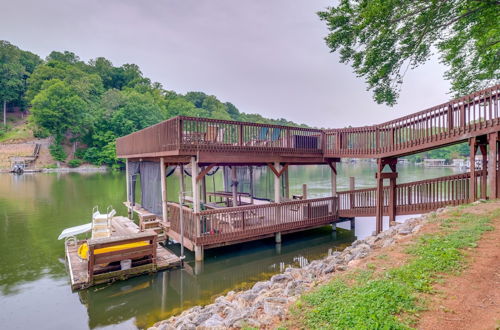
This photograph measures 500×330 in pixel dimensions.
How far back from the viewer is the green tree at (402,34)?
346 inches

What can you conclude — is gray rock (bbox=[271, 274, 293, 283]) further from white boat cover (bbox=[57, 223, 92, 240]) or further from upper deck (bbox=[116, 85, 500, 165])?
white boat cover (bbox=[57, 223, 92, 240])

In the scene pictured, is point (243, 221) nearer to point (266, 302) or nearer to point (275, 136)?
point (275, 136)

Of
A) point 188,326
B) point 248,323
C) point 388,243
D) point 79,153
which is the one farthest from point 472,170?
point 79,153

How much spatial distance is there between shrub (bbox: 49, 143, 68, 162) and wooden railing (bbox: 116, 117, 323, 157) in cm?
4609

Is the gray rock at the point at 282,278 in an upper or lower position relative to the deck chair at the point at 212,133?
lower

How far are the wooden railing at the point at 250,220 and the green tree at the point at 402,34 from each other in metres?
5.81

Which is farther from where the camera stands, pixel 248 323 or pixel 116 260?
pixel 116 260

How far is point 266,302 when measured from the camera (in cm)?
387

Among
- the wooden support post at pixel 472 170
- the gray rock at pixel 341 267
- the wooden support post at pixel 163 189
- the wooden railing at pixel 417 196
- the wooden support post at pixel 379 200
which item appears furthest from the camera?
the wooden support post at pixel 163 189

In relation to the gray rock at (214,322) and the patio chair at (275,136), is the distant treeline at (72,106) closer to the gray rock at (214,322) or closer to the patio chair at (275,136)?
the patio chair at (275,136)

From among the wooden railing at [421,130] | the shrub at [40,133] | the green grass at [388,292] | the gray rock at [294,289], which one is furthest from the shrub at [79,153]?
the green grass at [388,292]

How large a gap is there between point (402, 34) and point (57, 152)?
5579 centimetres

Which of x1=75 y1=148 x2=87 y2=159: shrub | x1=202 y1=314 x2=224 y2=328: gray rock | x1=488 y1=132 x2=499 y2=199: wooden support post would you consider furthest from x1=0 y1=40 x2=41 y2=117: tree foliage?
x1=488 y1=132 x2=499 y2=199: wooden support post

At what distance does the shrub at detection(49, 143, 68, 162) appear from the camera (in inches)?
1892
